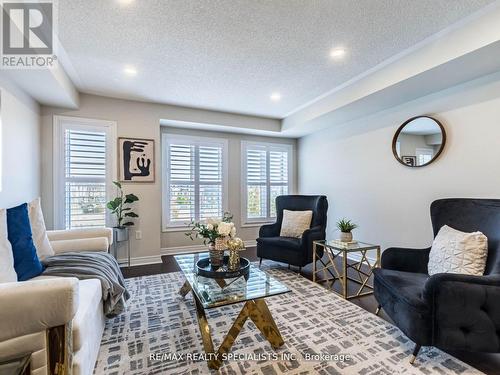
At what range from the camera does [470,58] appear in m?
2.22

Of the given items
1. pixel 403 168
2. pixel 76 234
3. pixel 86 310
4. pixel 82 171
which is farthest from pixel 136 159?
pixel 403 168

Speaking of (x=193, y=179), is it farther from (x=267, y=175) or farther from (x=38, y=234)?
(x=38, y=234)

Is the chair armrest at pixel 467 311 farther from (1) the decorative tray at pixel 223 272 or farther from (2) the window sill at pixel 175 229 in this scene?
(2) the window sill at pixel 175 229

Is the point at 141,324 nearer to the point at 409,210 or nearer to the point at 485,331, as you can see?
the point at 485,331

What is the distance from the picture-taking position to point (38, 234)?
7.18 feet

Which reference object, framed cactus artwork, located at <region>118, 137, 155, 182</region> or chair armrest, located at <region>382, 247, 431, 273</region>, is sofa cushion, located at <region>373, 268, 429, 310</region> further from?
framed cactus artwork, located at <region>118, 137, 155, 182</region>

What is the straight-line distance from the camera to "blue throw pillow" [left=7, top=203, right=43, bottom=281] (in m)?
1.79

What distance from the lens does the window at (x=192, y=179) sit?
4.54m

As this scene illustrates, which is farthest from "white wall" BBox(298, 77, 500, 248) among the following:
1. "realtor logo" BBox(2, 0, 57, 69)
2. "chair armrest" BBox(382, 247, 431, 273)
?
"realtor logo" BBox(2, 0, 57, 69)

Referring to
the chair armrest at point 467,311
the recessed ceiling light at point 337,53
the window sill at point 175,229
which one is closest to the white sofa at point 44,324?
the chair armrest at point 467,311

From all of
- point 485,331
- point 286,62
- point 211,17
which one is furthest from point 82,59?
point 485,331

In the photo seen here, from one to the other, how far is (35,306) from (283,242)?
2.71m

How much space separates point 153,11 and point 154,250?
3262 mm

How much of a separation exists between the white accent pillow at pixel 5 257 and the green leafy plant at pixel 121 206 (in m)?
1.84
